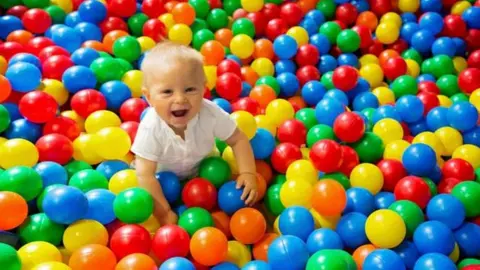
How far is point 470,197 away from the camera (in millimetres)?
1556

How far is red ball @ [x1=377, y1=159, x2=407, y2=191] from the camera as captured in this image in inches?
66.8

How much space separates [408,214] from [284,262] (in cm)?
35

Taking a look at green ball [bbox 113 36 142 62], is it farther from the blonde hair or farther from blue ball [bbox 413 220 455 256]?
blue ball [bbox 413 220 455 256]

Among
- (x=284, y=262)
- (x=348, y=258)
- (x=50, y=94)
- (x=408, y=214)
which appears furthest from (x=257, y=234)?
(x=50, y=94)

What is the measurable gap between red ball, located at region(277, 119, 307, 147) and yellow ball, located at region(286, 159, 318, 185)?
0.15 m

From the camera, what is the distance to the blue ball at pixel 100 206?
1541 millimetres

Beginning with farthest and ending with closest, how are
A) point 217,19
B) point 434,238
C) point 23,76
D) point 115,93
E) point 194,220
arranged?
1. point 217,19
2. point 115,93
3. point 23,76
4. point 194,220
5. point 434,238

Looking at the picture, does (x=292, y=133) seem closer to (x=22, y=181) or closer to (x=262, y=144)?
(x=262, y=144)

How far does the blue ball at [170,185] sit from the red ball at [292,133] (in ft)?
1.22

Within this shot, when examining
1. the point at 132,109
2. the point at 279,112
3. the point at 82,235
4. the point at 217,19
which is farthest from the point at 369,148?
the point at 217,19

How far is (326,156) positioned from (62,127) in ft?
2.55

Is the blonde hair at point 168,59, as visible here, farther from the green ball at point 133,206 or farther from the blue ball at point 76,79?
the blue ball at point 76,79

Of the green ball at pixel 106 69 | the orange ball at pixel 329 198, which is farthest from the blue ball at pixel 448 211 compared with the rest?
the green ball at pixel 106 69

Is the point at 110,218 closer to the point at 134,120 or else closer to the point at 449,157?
the point at 134,120
